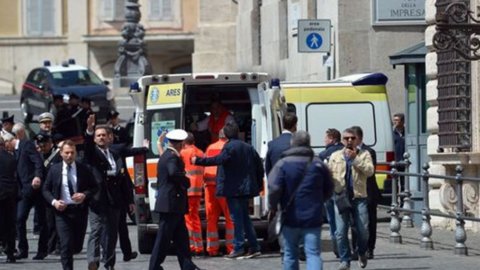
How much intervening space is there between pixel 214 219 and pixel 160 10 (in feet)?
147

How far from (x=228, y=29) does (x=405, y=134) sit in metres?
25.6

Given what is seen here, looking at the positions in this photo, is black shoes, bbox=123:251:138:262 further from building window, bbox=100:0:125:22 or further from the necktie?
building window, bbox=100:0:125:22

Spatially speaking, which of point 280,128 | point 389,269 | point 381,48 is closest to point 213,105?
point 280,128

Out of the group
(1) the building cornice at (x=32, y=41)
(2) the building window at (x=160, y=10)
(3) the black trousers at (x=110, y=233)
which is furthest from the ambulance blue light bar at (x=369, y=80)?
(2) the building window at (x=160, y=10)

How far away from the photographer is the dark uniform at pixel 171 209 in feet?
59.5

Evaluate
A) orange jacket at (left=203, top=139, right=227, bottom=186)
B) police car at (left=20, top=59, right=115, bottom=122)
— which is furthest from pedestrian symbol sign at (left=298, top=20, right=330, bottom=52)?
police car at (left=20, top=59, right=115, bottom=122)

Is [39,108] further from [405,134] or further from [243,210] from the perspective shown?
[243,210]

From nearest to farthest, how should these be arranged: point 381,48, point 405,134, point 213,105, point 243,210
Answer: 1. point 243,210
2. point 213,105
3. point 405,134
4. point 381,48

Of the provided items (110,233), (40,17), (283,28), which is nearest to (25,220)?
(110,233)

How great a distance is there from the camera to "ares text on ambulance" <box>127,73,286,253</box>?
21.5m

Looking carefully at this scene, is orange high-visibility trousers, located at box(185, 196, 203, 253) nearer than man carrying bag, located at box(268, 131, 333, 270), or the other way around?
man carrying bag, located at box(268, 131, 333, 270)

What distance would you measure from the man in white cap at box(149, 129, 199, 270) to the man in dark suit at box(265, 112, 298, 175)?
168 cm

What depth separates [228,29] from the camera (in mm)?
52219

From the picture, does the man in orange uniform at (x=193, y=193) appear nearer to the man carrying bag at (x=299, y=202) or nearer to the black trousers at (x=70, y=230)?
the black trousers at (x=70, y=230)
